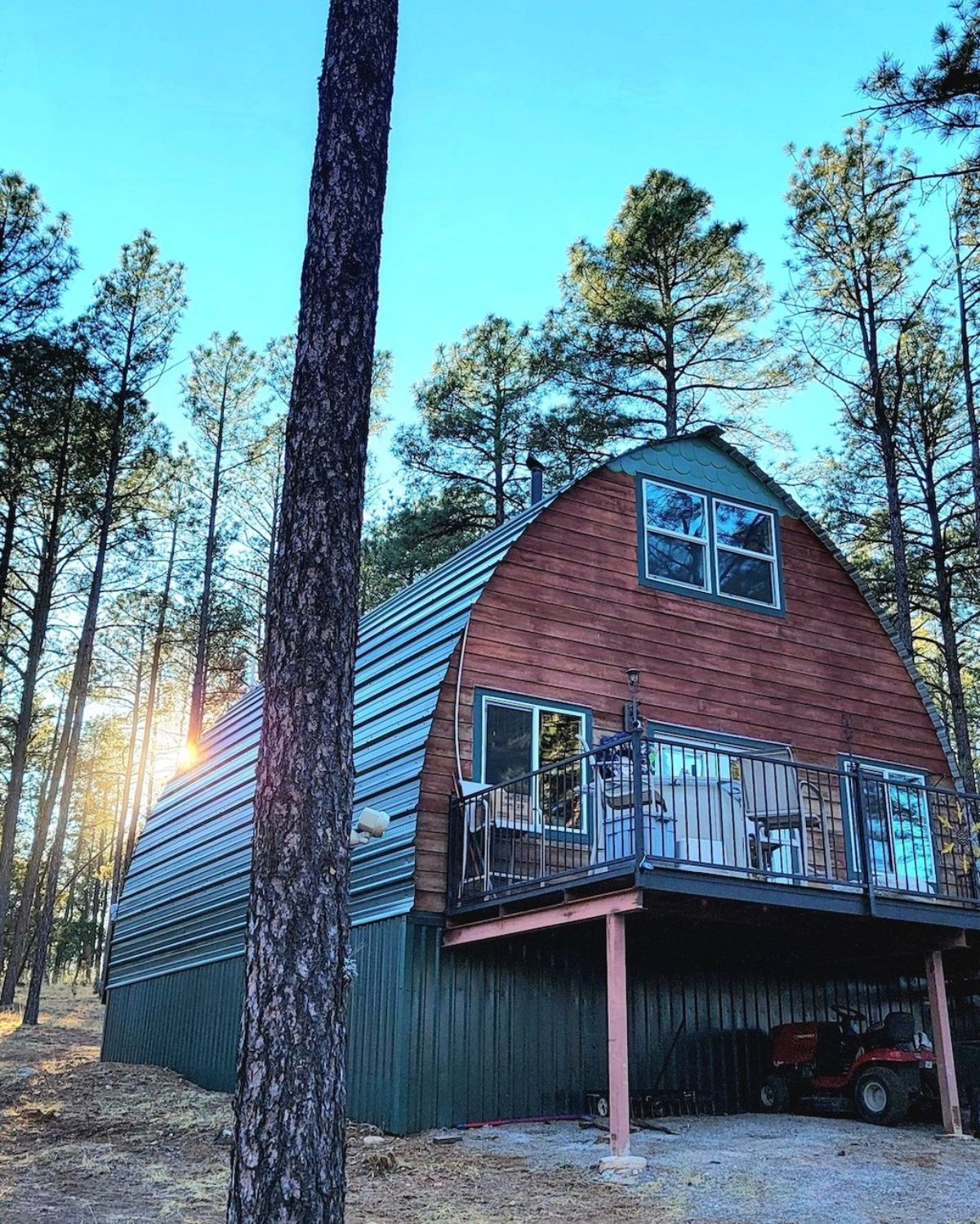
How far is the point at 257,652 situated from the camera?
26859mm

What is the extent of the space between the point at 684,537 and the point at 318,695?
326 inches

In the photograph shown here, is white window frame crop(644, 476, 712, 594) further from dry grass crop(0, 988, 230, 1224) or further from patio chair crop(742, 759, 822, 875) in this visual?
dry grass crop(0, 988, 230, 1224)

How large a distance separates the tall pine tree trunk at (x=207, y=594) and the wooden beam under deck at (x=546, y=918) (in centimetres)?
1593

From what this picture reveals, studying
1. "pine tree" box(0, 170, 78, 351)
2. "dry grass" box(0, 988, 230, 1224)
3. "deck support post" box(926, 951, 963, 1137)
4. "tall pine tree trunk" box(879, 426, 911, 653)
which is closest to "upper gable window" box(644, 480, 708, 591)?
"deck support post" box(926, 951, 963, 1137)

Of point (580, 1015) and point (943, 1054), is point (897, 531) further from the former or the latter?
point (580, 1015)

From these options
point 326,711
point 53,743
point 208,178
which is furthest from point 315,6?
point 53,743

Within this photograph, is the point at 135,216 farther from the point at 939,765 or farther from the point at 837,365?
the point at 939,765

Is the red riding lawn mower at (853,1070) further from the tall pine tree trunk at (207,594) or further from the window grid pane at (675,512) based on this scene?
the tall pine tree trunk at (207,594)

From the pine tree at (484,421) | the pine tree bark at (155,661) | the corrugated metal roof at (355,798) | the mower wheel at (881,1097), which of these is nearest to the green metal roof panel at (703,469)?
the corrugated metal roof at (355,798)

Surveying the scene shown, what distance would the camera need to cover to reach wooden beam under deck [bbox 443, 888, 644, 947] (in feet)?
27.1

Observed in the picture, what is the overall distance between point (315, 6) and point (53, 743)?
25.9 m

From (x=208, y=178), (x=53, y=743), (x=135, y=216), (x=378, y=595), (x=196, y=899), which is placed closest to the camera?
(x=208, y=178)

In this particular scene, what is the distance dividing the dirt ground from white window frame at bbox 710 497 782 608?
523 centimetres

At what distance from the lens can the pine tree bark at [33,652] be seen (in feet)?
57.6
